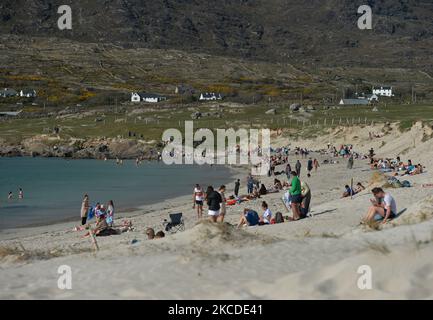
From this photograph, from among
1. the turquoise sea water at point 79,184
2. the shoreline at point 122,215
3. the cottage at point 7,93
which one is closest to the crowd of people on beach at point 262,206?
the shoreline at point 122,215

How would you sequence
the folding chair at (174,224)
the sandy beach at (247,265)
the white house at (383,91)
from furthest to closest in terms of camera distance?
the white house at (383,91) < the folding chair at (174,224) < the sandy beach at (247,265)

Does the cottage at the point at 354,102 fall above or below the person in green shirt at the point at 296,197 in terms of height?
above

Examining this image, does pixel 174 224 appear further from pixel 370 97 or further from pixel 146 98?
pixel 370 97

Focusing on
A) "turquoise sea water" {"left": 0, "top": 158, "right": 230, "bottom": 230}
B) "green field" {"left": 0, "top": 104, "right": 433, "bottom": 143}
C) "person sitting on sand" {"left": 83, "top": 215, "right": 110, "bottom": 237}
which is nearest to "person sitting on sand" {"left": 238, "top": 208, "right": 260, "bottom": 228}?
"person sitting on sand" {"left": 83, "top": 215, "right": 110, "bottom": 237}

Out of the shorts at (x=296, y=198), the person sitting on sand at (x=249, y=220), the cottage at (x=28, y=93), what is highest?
the cottage at (x=28, y=93)

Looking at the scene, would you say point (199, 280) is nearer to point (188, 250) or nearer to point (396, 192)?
point (188, 250)

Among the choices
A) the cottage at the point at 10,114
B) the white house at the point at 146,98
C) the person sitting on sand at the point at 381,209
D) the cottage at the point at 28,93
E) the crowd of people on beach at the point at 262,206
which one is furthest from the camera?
the cottage at the point at 28,93

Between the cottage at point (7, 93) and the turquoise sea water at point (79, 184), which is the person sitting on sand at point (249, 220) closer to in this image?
the turquoise sea water at point (79, 184)

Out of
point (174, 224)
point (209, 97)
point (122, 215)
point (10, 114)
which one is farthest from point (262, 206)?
point (209, 97)

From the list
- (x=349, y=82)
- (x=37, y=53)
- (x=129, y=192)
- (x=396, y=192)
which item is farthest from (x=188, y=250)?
(x=37, y=53)
